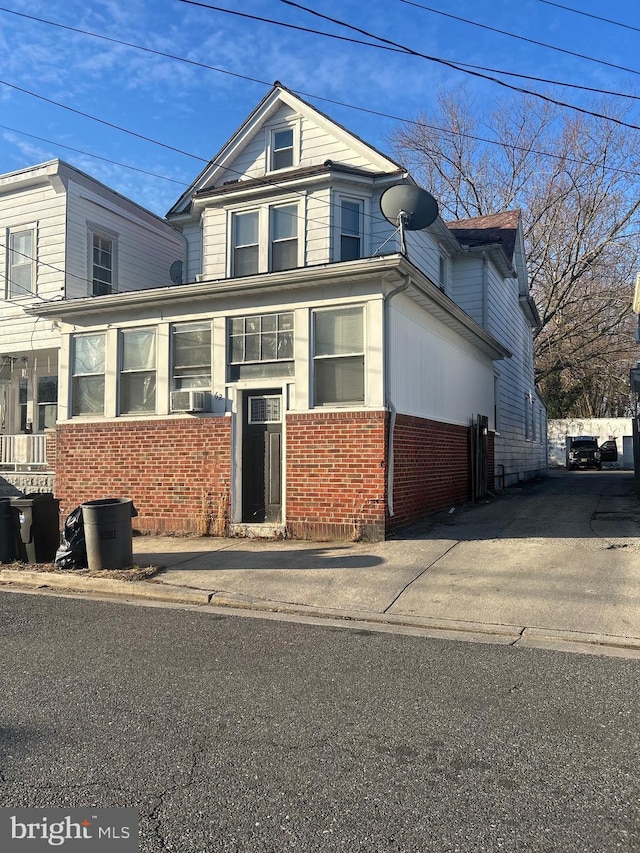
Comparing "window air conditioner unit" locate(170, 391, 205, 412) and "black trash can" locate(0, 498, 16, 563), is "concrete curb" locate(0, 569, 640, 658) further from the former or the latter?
"window air conditioner unit" locate(170, 391, 205, 412)

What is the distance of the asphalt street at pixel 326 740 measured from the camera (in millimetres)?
2885

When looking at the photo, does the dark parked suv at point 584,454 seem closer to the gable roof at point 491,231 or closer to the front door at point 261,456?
the gable roof at point 491,231

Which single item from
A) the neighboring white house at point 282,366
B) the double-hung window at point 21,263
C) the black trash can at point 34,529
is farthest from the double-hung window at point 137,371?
the double-hung window at point 21,263

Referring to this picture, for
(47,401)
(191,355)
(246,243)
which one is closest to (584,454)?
(246,243)

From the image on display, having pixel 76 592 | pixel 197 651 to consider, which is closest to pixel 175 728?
pixel 197 651

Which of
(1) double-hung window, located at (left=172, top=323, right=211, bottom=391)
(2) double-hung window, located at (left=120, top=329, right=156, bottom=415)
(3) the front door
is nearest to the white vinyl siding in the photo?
(2) double-hung window, located at (left=120, top=329, right=156, bottom=415)

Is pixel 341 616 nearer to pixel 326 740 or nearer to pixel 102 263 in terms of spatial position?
pixel 326 740

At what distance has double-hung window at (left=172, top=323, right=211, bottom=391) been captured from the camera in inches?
451

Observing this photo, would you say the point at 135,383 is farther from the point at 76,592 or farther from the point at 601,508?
the point at 601,508

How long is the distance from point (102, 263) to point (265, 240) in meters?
5.12

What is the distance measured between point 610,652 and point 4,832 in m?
4.61

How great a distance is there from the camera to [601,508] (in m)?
13.7

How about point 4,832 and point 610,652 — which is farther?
point 610,652

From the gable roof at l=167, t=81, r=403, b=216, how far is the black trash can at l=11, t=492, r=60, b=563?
8.77 meters
